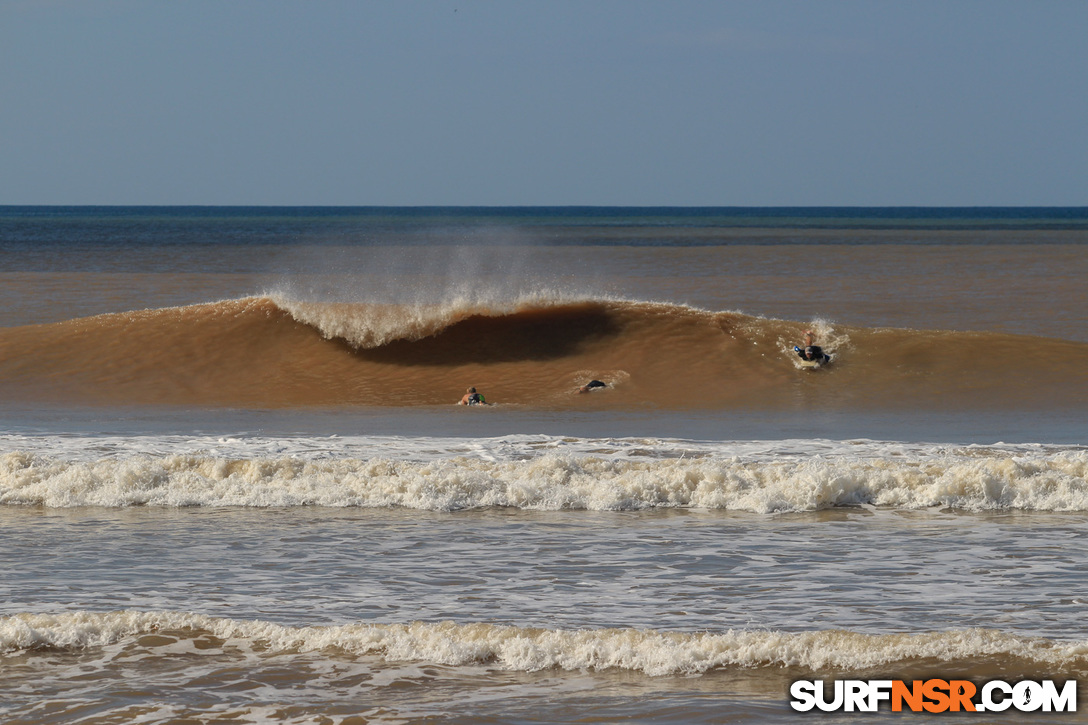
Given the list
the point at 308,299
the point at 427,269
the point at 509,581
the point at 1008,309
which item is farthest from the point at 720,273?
the point at 509,581

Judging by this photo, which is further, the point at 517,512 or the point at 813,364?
the point at 813,364

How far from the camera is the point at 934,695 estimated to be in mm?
5633

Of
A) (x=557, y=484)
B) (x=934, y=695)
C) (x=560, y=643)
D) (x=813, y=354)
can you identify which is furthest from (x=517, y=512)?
(x=813, y=354)

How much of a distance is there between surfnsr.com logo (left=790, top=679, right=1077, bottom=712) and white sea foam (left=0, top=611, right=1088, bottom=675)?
0.72 feet

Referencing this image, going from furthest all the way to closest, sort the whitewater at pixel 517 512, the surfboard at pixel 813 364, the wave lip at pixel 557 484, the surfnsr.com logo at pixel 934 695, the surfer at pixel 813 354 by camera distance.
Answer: the surfer at pixel 813 354, the surfboard at pixel 813 364, the wave lip at pixel 557 484, the whitewater at pixel 517 512, the surfnsr.com logo at pixel 934 695

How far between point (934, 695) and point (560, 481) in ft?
16.9

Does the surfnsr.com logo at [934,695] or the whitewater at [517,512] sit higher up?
the whitewater at [517,512]

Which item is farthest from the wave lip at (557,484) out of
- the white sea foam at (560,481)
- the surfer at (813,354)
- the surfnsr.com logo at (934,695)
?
the surfer at (813,354)

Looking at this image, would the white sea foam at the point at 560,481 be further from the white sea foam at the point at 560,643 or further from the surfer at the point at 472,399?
the surfer at the point at 472,399

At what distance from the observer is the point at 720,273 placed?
4269 cm

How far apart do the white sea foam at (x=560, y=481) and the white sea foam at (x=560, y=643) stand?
3574 mm

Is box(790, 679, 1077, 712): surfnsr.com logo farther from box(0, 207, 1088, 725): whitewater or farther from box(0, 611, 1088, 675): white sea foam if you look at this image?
box(0, 611, 1088, 675): white sea foam

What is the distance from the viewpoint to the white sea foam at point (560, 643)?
6.02 metres

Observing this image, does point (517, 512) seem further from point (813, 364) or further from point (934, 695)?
point (813, 364)
